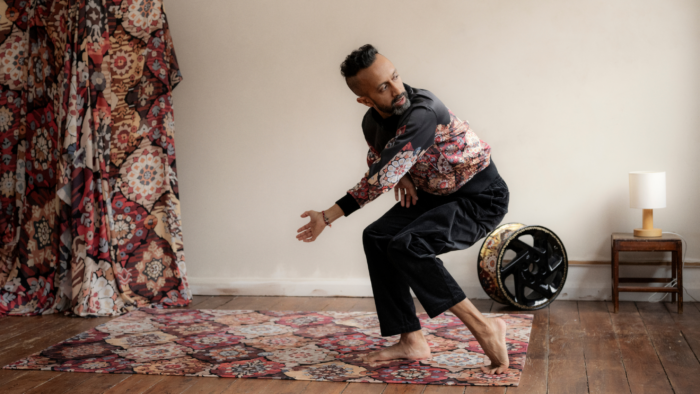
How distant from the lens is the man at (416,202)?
2.04 m

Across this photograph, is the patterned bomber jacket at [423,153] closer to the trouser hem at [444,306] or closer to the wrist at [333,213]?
the wrist at [333,213]

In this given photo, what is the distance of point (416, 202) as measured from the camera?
2396 mm

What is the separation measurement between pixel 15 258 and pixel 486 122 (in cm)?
283

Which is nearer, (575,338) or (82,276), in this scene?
(575,338)

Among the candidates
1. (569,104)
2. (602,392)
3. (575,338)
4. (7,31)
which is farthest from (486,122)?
(7,31)

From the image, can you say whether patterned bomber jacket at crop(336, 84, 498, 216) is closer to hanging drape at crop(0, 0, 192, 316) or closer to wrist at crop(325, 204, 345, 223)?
wrist at crop(325, 204, 345, 223)

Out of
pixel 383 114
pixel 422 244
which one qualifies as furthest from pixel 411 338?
pixel 383 114

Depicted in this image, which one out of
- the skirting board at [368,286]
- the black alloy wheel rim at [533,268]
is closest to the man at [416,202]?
the black alloy wheel rim at [533,268]

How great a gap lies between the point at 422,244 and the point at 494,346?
44cm

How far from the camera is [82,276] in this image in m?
3.38

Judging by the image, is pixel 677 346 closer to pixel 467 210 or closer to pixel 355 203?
pixel 467 210

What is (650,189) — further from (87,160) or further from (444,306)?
(87,160)

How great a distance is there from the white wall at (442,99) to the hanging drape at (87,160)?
33cm

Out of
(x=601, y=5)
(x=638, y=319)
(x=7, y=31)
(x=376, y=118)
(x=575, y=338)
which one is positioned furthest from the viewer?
(x=7, y=31)
